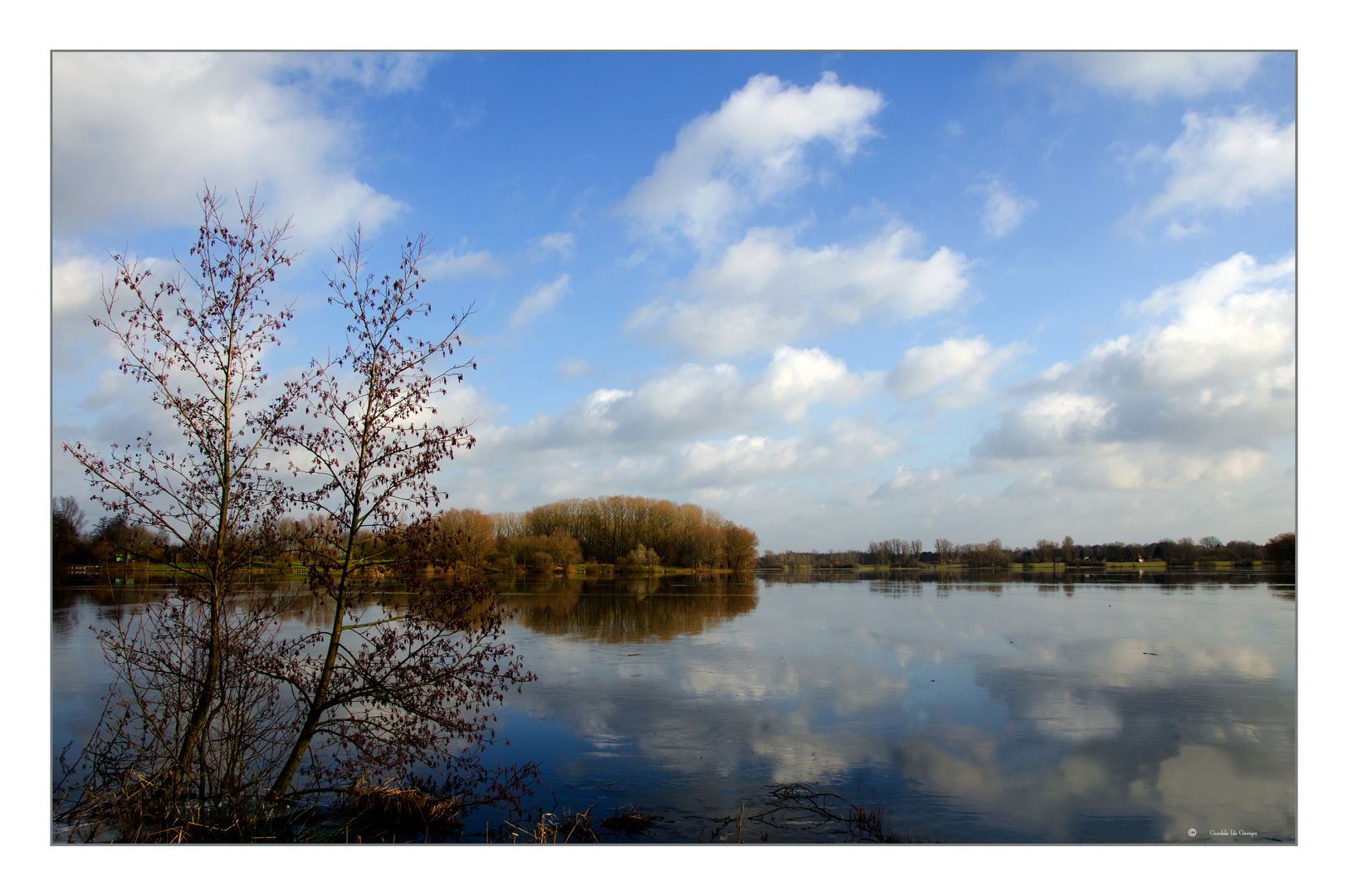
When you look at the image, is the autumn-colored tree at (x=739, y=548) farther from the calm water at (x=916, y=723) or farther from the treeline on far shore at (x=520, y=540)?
the calm water at (x=916, y=723)

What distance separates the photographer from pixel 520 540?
158ft

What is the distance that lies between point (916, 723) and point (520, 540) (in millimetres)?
40070

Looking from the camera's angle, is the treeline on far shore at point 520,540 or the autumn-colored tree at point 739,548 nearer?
the treeline on far shore at point 520,540

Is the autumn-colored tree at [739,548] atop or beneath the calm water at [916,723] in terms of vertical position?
beneath

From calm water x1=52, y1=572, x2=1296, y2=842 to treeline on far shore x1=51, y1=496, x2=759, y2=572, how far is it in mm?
2814

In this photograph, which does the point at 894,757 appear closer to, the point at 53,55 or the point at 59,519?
the point at 59,519

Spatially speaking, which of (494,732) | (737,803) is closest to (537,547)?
(494,732)

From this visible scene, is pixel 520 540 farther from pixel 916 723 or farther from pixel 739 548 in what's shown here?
pixel 916 723

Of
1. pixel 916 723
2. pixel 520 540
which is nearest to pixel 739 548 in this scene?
pixel 520 540

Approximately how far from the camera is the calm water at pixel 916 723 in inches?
297

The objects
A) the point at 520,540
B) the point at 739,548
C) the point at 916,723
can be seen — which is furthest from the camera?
the point at 739,548

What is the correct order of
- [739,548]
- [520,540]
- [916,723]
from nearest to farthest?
[916,723] → [520,540] → [739,548]

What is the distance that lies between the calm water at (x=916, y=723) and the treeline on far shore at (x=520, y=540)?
9.23 feet

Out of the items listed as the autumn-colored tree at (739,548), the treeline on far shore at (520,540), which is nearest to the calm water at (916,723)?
the treeline on far shore at (520,540)
